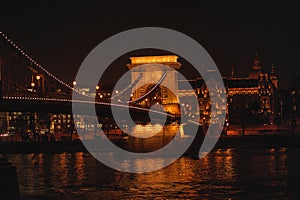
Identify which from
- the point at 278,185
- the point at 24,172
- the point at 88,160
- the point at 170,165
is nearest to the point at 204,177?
the point at 278,185

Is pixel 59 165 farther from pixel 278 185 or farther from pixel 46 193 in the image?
pixel 278 185

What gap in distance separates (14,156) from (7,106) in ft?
22.4

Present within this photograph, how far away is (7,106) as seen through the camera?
33250 mm

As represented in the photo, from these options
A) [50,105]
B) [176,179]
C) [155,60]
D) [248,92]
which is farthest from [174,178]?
[248,92]

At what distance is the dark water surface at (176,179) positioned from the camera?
2144 cm

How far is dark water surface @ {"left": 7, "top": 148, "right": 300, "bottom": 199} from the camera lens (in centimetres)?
2144

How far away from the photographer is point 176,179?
2511 centimetres

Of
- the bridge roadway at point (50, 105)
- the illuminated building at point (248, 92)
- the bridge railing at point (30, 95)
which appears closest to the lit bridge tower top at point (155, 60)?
the illuminated building at point (248, 92)

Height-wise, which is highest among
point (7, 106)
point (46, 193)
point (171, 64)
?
point (171, 64)

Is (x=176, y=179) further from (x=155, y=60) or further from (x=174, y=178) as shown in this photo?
(x=155, y=60)

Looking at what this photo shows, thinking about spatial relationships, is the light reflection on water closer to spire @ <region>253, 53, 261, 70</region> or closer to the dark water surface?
the dark water surface

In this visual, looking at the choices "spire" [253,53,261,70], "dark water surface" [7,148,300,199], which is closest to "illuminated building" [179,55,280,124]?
"spire" [253,53,261,70]

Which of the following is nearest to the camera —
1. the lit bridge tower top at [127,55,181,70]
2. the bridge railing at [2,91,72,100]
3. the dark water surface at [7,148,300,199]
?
the dark water surface at [7,148,300,199]

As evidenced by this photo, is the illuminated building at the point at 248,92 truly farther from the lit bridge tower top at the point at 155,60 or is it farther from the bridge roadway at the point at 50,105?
the bridge roadway at the point at 50,105
